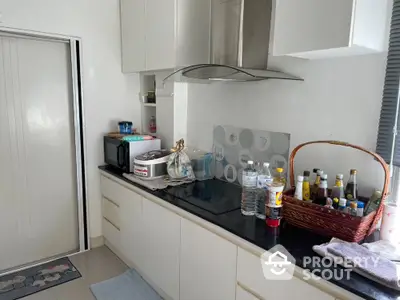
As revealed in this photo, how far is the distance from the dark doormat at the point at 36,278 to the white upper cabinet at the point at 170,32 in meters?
1.72

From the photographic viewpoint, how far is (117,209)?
7.93 ft

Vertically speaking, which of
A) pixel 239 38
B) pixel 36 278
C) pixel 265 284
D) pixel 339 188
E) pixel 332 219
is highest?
pixel 239 38

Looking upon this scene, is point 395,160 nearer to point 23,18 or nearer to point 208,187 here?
point 208,187

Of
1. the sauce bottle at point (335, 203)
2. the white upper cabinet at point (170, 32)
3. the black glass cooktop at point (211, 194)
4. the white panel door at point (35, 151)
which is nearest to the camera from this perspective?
the sauce bottle at point (335, 203)

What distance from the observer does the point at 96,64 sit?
2.50m

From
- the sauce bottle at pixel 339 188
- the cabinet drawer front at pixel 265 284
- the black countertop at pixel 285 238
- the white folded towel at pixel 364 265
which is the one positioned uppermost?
the sauce bottle at pixel 339 188

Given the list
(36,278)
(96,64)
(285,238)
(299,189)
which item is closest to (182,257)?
(285,238)

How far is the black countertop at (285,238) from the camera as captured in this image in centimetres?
99

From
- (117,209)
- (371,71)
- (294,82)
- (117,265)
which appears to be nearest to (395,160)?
(371,71)

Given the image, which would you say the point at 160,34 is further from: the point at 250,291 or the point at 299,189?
the point at 250,291

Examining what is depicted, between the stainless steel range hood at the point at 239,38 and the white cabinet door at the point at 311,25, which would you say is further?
the stainless steel range hood at the point at 239,38

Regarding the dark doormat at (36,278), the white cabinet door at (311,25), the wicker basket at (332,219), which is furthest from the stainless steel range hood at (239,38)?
the dark doormat at (36,278)

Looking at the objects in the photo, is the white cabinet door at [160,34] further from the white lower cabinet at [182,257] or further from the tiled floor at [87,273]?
the tiled floor at [87,273]

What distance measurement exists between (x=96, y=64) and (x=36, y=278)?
5.79ft
